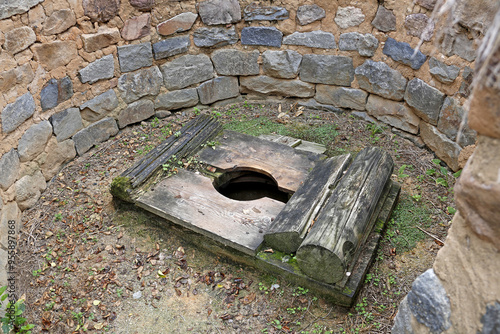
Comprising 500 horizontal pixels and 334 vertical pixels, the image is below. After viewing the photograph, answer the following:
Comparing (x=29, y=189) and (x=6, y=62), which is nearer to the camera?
(x=6, y=62)

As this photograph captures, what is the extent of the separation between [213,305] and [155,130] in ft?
7.91

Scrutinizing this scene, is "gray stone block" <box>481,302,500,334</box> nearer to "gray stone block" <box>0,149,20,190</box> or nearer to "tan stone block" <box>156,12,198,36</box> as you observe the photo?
"gray stone block" <box>0,149,20,190</box>

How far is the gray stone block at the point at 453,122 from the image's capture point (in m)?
3.72

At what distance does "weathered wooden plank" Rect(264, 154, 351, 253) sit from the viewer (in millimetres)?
2998

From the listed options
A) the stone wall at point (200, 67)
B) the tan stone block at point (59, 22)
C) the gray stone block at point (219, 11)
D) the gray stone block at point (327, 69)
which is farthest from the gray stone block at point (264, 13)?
the tan stone block at point (59, 22)

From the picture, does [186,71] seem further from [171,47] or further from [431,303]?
[431,303]

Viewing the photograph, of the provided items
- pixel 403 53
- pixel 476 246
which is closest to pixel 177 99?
pixel 403 53

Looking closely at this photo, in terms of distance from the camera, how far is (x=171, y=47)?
4.65 m

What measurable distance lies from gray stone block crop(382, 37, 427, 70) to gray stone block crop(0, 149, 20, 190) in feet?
12.2

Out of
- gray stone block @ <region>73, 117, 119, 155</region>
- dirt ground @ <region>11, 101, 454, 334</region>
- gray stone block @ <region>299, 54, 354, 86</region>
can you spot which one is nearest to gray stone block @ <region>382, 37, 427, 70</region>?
gray stone block @ <region>299, 54, 354, 86</region>

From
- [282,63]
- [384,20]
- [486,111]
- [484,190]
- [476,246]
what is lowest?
[282,63]

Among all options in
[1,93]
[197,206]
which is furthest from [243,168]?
[1,93]

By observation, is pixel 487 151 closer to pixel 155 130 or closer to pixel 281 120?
pixel 281 120

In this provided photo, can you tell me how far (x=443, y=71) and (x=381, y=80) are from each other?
0.74 m
